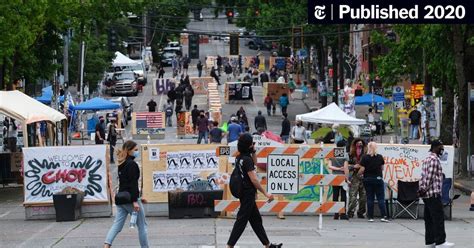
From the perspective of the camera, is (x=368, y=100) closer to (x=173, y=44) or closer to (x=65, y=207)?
(x=65, y=207)

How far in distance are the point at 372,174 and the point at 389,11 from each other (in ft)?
19.3

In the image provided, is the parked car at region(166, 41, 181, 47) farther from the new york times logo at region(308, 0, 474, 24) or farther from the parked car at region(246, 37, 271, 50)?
the new york times logo at region(308, 0, 474, 24)

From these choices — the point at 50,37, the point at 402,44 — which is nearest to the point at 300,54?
the point at 50,37

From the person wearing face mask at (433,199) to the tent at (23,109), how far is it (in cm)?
1602

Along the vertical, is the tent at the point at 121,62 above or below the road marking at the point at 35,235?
above

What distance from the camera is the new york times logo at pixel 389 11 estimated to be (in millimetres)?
16266

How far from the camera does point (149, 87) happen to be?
8181cm

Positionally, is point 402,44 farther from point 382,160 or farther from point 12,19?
point 382,160

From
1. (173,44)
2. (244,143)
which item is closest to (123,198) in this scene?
(244,143)

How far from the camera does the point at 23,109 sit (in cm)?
3050

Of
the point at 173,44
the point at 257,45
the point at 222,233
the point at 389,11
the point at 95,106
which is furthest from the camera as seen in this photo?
the point at 257,45

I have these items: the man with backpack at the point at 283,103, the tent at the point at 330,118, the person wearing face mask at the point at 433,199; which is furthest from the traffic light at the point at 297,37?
the person wearing face mask at the point at 433,199

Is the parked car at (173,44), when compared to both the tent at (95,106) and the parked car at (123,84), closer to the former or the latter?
the parked car at (123,84)

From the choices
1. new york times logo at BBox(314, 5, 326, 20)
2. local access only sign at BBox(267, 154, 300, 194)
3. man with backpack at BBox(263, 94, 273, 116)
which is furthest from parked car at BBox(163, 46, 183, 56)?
new york times logo at BBox(314, 5, 326, 20)
